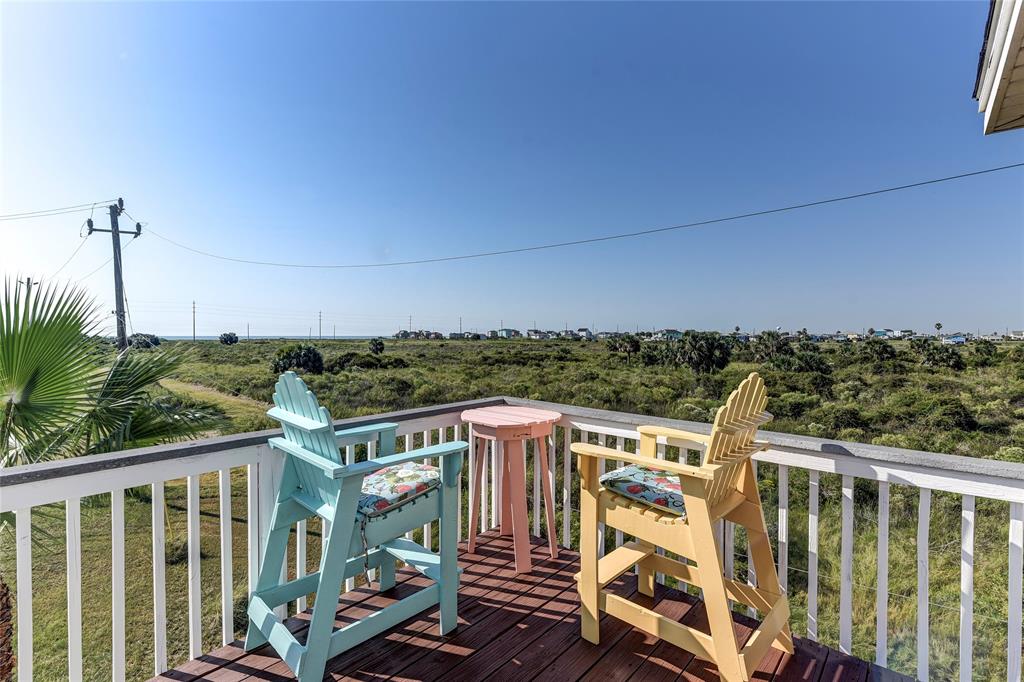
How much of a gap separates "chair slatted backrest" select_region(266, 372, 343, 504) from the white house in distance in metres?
2.78

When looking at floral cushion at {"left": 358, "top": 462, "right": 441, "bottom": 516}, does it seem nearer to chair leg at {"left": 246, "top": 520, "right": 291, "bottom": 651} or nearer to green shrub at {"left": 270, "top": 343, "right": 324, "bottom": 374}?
chair leg at {"left": 246, "top": 520, "right": 291, "bottom": 651}

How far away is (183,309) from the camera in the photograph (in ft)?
24.2

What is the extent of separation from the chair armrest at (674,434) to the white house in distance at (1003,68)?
1864 mm

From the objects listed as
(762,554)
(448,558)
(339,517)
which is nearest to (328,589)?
(339,517)

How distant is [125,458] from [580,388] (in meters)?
10.9

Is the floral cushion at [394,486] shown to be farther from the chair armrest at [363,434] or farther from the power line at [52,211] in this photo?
the power line at [52,211]

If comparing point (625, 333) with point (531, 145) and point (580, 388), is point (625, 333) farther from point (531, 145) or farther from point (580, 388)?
point (531, 145)

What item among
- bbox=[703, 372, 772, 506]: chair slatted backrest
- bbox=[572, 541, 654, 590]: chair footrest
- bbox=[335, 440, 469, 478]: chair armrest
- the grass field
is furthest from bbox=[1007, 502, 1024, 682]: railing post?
the grass field

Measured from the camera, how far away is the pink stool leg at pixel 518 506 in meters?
2.52

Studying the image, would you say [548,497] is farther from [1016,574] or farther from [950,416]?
[950,416]

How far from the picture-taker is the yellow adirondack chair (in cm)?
158

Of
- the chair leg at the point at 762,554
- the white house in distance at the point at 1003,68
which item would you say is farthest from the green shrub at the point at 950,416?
the chair leg at the point at 762,554

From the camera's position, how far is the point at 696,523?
1.61 metres

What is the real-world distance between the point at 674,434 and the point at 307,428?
158 cm
